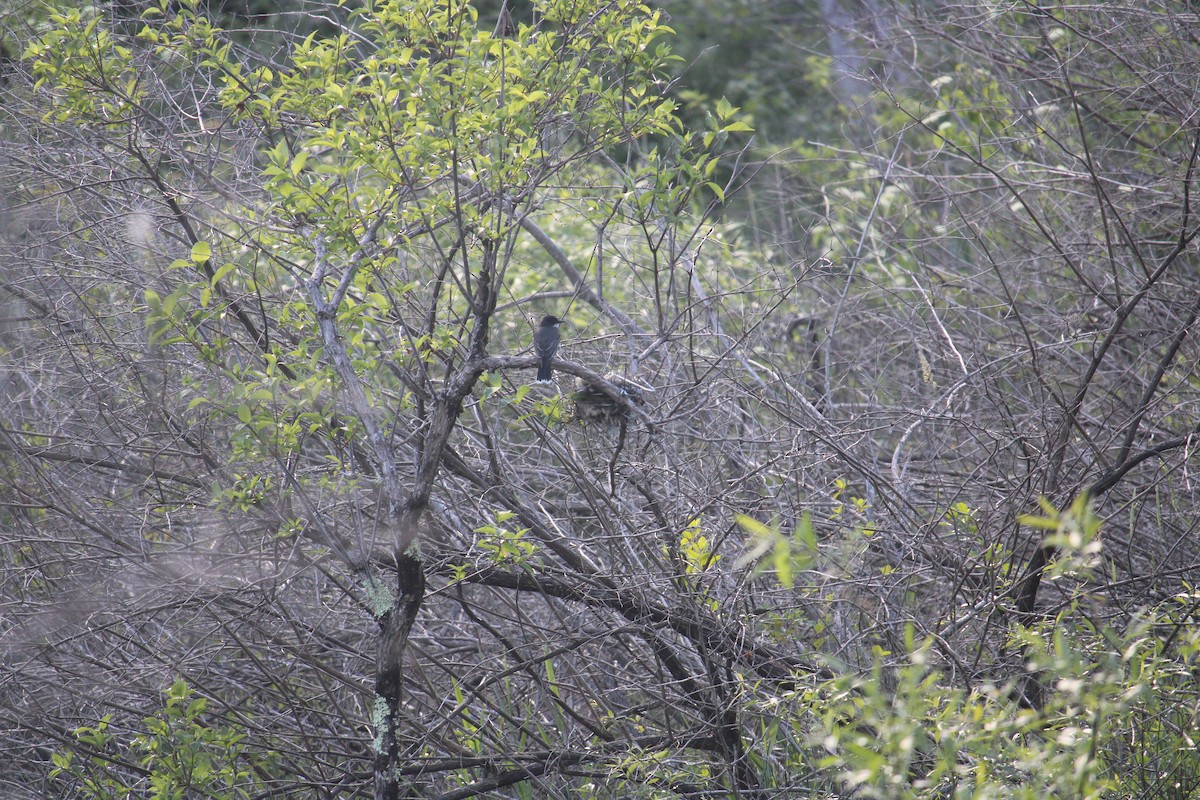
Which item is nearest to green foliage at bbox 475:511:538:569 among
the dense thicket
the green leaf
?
the dense thicket

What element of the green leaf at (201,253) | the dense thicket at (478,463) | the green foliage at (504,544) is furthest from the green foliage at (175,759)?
the green leaf at (201,253)

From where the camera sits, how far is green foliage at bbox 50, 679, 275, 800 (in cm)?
365

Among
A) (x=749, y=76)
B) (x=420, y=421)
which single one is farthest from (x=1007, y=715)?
(x=749, y=76)

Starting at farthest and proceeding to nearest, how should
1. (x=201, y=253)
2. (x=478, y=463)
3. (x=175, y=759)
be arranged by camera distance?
(x=478, y=463) < (x=175, y=759) < (x=201, y=253)

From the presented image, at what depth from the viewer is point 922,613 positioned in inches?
177

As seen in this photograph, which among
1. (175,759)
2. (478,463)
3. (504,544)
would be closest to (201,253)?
(504,544)

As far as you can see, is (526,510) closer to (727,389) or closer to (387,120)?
(727,389)

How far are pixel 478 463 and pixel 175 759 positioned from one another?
175 centimetres

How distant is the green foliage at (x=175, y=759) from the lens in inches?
144

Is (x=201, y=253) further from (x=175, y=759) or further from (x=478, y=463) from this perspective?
(x=478, y=463)

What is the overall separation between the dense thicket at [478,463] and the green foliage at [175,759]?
0.10ft

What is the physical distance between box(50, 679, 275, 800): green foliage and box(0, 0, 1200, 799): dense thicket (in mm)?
30

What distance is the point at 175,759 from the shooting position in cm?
365

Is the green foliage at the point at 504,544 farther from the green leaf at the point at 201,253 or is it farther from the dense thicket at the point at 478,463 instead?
the green leaf at the point at 201,253
